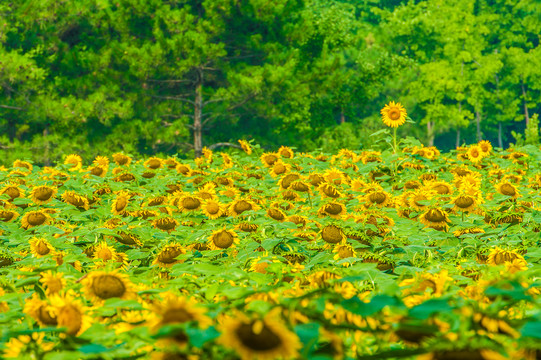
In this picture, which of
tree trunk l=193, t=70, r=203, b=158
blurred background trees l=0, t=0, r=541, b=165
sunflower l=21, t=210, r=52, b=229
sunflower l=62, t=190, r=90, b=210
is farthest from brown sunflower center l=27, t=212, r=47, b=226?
tree trunk l=193, t=70, r=203, b=158

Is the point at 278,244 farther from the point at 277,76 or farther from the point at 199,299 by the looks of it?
the point at 277,76

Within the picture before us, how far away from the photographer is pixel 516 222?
3455mm

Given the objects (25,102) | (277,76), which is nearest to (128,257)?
(277,76)

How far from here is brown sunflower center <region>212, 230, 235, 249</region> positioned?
9.50 ft

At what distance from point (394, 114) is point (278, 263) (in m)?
3.67

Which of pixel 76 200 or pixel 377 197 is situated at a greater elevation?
pixel 377 197

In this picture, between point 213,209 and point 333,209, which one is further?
point 213,209

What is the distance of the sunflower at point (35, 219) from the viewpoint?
3586 millimetres

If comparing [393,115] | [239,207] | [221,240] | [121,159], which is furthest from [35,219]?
[393,115]

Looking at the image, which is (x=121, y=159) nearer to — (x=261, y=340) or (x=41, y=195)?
(x=41, y=195)

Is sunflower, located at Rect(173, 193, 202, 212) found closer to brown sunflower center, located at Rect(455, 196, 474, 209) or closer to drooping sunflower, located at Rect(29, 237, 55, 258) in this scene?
drooping sunflower, located at Rect(29, 237, 55, 258)

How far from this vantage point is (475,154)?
19.1 ft

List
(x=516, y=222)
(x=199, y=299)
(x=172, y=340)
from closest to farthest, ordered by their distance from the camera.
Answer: (x=172, y=340)
(x=199, y=299)
(x=516, y=222)

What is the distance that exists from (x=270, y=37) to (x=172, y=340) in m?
17.1
